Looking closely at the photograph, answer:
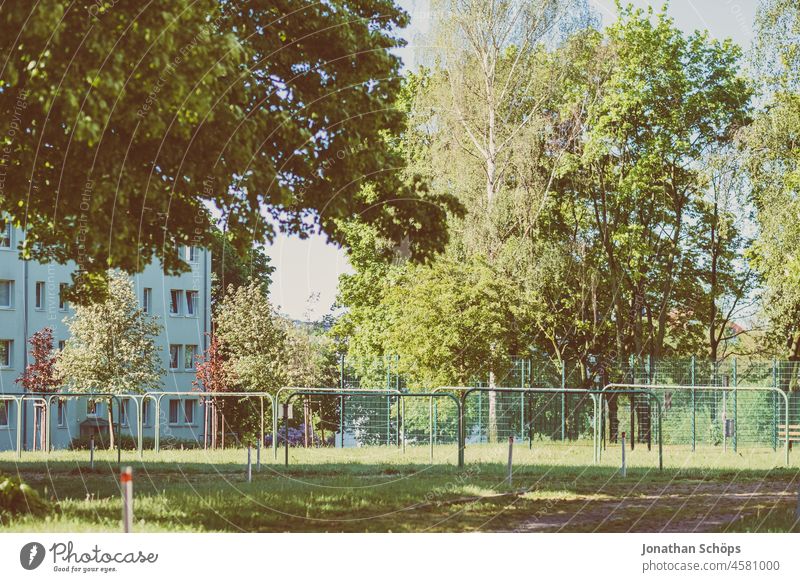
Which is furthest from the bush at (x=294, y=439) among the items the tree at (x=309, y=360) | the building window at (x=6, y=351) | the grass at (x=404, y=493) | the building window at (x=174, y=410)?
the building window at (x=6, y=351)

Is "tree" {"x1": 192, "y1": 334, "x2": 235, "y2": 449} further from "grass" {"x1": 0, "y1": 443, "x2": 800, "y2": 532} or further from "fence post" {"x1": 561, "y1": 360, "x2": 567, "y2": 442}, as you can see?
"fence post" {"x1": 561, "y1": 360, "x2": 567, "y2": 442}

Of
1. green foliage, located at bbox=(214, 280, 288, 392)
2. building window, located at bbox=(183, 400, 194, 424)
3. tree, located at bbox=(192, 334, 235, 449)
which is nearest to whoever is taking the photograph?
green foliage, located at bbox=(214, 280, 288, 392)

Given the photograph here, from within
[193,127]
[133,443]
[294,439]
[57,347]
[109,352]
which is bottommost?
[294,439]

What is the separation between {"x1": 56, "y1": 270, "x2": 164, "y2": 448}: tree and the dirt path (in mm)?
9573

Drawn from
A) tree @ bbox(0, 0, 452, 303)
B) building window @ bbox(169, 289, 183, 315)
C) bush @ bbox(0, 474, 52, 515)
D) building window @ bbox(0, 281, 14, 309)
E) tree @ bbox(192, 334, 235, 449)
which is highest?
tree @ bbox(0, 0, 452, 303)

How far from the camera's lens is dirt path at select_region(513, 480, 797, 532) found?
37.5 ft

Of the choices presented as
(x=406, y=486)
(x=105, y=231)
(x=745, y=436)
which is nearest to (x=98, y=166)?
(x=105, y=231)

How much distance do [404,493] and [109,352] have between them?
→ 11.7 metres

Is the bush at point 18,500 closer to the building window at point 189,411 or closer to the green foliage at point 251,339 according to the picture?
the green foliage at point 251,339

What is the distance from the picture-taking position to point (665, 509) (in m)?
13.0

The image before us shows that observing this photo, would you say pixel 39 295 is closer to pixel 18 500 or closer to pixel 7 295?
pixel 7 295

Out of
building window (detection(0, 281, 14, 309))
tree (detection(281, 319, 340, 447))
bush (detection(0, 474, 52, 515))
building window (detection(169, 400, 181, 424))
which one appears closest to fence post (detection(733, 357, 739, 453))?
tree (detection(281, 319, 340, 447))

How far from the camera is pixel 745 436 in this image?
28.3 meters

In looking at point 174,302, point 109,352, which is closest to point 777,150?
point 174,302
